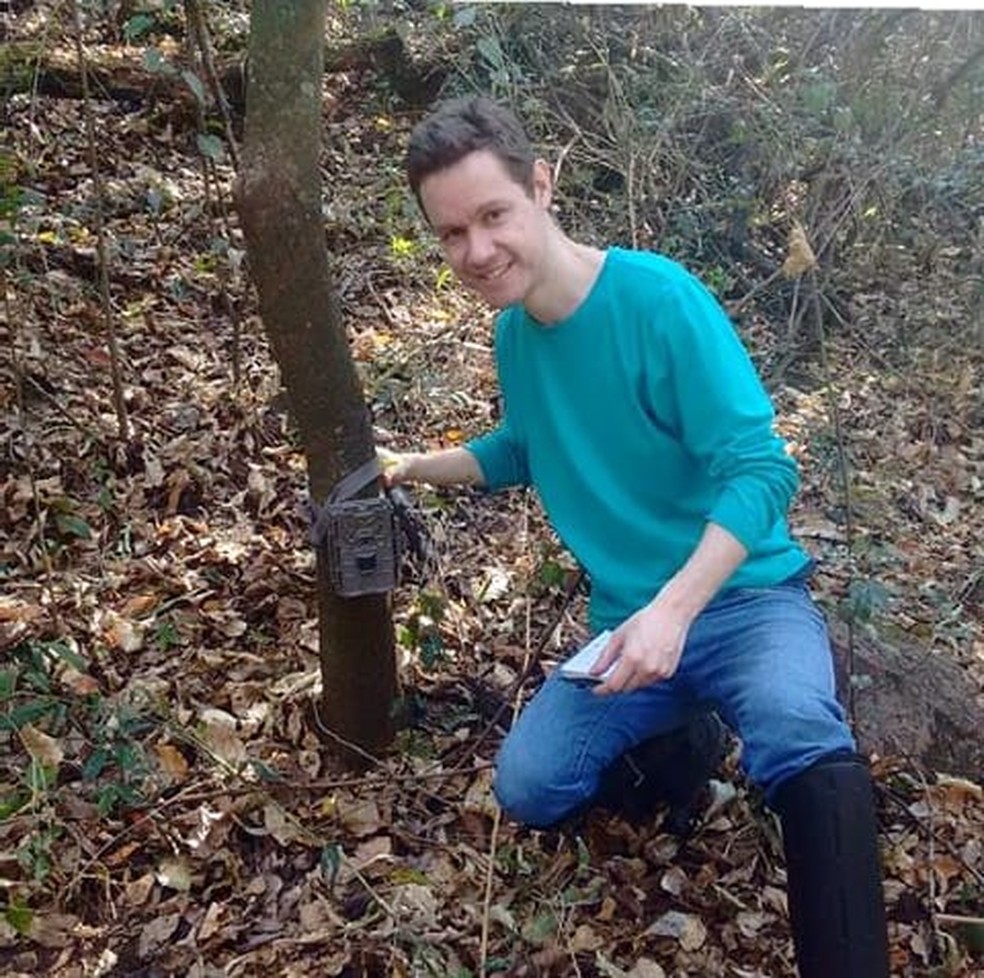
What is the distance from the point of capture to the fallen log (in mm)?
2797

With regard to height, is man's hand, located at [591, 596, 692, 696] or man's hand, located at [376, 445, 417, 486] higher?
man's hand, located at [376, 445, 417, 486]

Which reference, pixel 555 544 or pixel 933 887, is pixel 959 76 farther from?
pixel 933 887

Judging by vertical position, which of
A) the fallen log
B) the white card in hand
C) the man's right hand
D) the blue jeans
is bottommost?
the fallen log

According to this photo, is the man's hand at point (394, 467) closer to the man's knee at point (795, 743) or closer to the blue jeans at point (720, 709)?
the blue jeans at point (720, 709)

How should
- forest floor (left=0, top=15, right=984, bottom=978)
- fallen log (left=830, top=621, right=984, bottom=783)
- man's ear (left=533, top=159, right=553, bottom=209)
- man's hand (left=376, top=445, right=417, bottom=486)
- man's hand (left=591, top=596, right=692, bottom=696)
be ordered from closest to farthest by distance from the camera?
man's hand (left=591, top=596, right=692, bottom=696)
man's ear (left=533, top=159, right=553, bottom=209)
forest floor (left=0, top=15, right=984, bottom=978)
man's hand (left=376, top=445, right=417, bottom=486)
fallen log (left=830, top=621, right=984, bottom=783)

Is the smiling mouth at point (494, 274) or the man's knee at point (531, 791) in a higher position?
the smiling mouth at point (494, 274)

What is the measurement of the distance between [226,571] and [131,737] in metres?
0.68

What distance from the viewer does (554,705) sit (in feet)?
7.93

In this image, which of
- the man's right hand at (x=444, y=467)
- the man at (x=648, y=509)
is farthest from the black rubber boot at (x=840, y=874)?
the man's right hand at (x=444, y=467)

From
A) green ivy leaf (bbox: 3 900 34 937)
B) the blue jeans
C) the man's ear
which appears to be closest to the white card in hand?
the blue jeans

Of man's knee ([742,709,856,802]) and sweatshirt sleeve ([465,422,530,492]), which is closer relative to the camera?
man's knee ([742,709,856,802])

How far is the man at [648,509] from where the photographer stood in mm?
1954

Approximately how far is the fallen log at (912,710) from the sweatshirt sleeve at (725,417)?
35.6 inches

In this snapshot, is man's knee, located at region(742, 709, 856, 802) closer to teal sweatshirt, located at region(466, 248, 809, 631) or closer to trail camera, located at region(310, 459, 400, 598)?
teal sweatshirt, located at region(466, 248, 809, 631)
